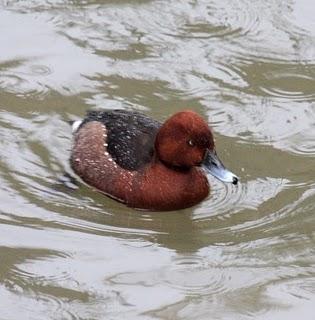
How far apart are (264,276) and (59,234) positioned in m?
1.45

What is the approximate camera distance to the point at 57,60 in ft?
35.9

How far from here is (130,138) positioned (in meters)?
9.20

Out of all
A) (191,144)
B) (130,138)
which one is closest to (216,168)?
(191,144)

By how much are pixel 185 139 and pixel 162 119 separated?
4.58 ft

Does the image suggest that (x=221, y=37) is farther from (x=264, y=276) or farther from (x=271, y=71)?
(x=264, y=276)

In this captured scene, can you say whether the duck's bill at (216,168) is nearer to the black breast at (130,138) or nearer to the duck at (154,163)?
the duck at (154,163)

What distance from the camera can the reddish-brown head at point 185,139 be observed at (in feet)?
28.7

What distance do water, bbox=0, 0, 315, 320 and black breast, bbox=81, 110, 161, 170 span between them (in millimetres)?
347

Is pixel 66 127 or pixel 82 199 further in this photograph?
pixel 66 127

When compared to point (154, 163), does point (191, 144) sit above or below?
above

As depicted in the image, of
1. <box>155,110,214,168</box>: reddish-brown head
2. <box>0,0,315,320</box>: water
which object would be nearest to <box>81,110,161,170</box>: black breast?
<box>155,110,214,168</box>: reddish-brown head

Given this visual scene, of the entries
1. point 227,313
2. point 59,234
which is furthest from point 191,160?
point 227,313

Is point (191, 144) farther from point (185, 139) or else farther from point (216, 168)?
point (216, 168)

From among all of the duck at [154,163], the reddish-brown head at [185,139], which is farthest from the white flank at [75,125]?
the reddish-brown head at [185,139]
